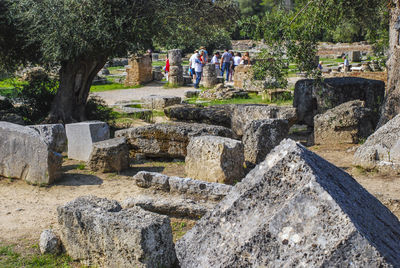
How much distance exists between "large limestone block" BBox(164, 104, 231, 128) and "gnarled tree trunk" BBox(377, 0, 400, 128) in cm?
355

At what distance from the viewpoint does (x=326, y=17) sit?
11.0 metres

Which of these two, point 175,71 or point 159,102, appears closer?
point 159,102

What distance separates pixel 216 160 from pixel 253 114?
334cm

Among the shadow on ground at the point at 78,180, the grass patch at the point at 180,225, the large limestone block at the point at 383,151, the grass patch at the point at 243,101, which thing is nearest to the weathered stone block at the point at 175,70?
the grass patch at the point at 243,101

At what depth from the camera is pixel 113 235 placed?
4.07 m

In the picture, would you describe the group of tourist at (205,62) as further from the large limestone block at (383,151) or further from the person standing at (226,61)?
the large limestone block at (383,151)

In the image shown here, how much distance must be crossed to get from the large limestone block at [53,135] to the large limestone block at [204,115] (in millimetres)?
3536

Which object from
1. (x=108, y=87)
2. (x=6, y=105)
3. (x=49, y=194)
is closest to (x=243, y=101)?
(x=6, y=105)

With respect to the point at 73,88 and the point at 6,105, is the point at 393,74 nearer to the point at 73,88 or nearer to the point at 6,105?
the point at 73,88

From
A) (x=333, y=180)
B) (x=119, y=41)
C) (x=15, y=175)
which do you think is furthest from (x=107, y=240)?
(x=119, y=41)

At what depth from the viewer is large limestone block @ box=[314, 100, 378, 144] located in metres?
10.3

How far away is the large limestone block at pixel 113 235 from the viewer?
3.77 meters

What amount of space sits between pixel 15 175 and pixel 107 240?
4611 millimetres

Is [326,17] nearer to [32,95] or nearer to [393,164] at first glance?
[393,164]
